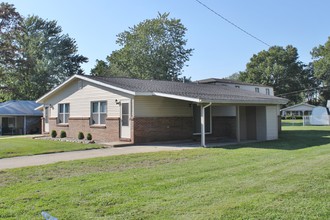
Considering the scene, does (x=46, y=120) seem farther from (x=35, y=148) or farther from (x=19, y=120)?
(x=35, y=148)

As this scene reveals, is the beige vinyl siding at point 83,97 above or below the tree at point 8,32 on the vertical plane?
below

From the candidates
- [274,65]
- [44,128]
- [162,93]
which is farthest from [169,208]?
[274,65]

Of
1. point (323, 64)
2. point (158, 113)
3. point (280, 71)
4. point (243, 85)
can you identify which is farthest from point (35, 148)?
point (323, 64)

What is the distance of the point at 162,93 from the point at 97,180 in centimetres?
879

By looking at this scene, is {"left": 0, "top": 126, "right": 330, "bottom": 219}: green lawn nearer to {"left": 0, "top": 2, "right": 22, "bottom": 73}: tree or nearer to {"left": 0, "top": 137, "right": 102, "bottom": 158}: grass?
{"left": 0, "top": 137, "right": 102, "bottom": 158}: grass

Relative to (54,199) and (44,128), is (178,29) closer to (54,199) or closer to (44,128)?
(44,128)

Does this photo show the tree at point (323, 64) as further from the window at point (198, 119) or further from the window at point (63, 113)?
the window at point (63, 113)

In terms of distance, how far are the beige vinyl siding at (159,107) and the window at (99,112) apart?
2704 millimetres

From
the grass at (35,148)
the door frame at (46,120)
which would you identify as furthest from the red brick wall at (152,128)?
the door frame at (46,120)

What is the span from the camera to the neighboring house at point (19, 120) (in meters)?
31.0

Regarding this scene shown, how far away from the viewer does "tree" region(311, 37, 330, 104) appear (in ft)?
198

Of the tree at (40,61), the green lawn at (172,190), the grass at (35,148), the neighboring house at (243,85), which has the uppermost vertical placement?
the tree at (40,61)

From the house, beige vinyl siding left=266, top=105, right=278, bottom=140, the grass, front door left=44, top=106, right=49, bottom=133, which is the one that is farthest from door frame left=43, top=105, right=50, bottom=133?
beige vinyl siding left=266, top=105, right=278, bottom=140

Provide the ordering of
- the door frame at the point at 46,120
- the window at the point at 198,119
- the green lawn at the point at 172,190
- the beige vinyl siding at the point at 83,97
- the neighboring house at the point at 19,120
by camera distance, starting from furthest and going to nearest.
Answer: the neighboring house at the point at 19,120
the door frame at the point at 46,120
the window at the point at 198,119
the beige vinyl siding at the point at 83,97
the green lawn at the point at 172,190
